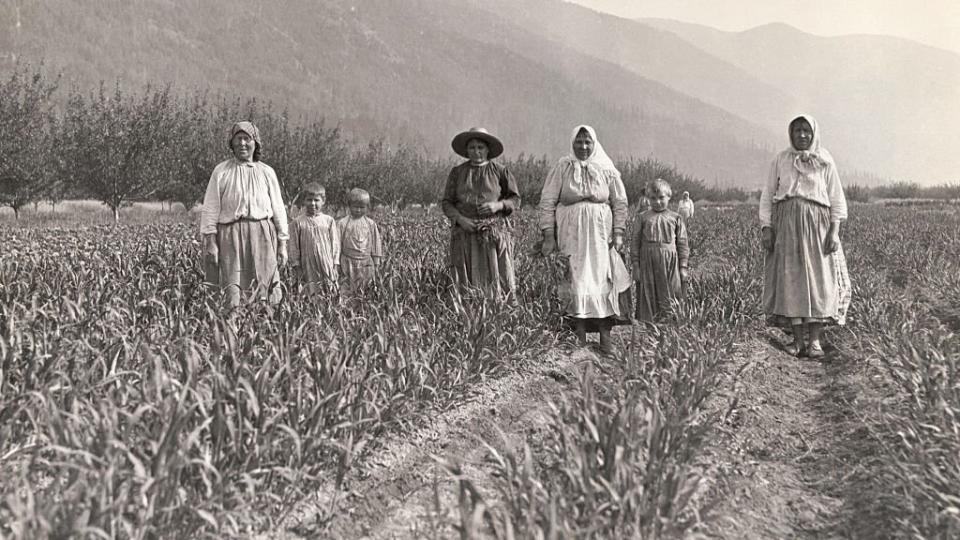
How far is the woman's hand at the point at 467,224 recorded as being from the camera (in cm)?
555

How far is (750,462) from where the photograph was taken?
3426mm

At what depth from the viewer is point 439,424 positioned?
3.82 m

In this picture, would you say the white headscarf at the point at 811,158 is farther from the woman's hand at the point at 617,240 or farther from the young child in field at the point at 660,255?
the woman's hand at the point at 617,240

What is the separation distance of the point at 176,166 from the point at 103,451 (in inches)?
1060

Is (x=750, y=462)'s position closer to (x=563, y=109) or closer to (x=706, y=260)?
(x=706, y=260)

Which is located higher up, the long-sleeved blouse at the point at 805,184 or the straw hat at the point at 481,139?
the straw hat at the point at 481,139

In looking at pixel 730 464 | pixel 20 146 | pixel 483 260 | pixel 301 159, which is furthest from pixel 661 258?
pixel 20 146

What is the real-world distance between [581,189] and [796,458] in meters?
2.71

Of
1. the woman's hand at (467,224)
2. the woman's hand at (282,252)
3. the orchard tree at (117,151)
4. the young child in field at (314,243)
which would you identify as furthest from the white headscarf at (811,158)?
the orchard tree at (117,151)

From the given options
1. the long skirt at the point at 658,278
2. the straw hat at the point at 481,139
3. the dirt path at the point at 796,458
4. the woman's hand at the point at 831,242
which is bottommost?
the dirt path at the point at 796,458

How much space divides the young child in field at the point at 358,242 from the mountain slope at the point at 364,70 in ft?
336

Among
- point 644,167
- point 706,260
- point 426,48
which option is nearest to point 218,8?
point 426,48

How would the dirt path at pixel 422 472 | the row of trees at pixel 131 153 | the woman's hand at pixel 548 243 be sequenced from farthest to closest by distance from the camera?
the row of trees at pixel 131 153 < the woman's hand at pixel 548 243 < the dirt path at pixel 422 472

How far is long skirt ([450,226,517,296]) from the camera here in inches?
222
